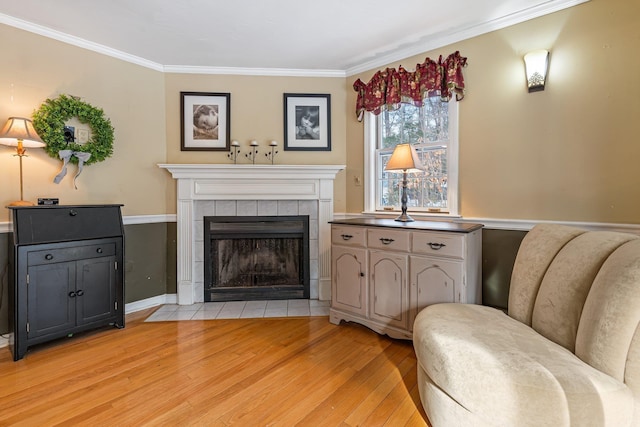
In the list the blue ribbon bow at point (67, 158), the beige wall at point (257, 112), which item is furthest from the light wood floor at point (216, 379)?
the beige wall at point (257, 112)

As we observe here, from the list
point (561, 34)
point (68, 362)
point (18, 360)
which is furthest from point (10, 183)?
point (561, 34)

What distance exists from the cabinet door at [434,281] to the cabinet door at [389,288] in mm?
80

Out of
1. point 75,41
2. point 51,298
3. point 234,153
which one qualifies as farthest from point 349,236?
point 75,41

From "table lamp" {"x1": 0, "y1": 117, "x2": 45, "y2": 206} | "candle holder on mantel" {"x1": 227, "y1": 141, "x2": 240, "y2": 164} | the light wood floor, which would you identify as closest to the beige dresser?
the light wood floor

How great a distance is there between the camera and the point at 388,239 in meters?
2.36

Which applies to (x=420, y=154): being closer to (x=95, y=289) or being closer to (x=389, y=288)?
(x=389, y=288)

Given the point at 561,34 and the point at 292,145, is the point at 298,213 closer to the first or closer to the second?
the point at 292,145

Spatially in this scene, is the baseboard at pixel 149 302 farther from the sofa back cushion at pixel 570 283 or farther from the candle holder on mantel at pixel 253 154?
the sofa back cushion at pixel 570 283

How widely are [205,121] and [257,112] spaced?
59cm

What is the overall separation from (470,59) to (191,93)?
2.85 m

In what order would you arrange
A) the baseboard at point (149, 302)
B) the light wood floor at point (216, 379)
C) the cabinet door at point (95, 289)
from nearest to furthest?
1. the light wood floor at point (216, 379)
2. the cabinet door at point (95, 289)
3. the baseboard at point (149, 302)

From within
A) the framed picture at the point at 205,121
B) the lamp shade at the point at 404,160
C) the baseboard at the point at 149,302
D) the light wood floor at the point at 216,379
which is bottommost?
the light wood floor at the point at 216,379

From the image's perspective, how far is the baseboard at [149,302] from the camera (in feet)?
9.91

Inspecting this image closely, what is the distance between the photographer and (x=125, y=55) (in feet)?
9.71
